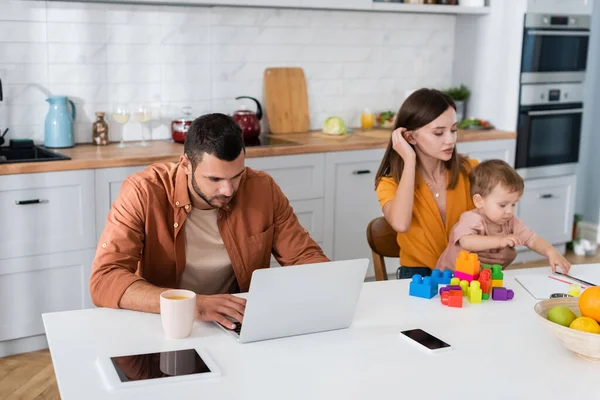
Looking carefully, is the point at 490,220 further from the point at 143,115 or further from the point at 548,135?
the point at 548,135

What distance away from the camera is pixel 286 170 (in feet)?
14.0

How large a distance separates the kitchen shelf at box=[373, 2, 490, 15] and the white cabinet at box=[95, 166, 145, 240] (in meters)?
1.95

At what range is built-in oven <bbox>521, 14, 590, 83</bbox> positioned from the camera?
16.7 ft

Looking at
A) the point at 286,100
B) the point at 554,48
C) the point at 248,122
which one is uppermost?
the point at 554,48

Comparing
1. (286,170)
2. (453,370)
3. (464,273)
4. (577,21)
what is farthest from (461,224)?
(577,21)

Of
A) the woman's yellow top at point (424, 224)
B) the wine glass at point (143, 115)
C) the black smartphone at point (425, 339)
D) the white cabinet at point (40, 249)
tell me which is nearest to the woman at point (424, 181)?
the woman's yellow top at point (424, 224)

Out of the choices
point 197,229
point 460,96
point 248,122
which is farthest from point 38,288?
point 460,96

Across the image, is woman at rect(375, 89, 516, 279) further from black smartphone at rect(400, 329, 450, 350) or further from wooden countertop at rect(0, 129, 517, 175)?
wooden countertop at rect(0, 129, 517, 175)

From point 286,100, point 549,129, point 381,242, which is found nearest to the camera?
point 381,242

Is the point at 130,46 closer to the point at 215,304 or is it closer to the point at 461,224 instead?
the point at 461,224

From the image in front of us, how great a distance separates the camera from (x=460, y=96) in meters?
5.36

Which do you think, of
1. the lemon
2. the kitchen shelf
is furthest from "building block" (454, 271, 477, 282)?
the kitchen shelf

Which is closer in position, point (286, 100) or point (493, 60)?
point (286, 100)

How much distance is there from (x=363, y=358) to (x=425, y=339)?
0.64ft
